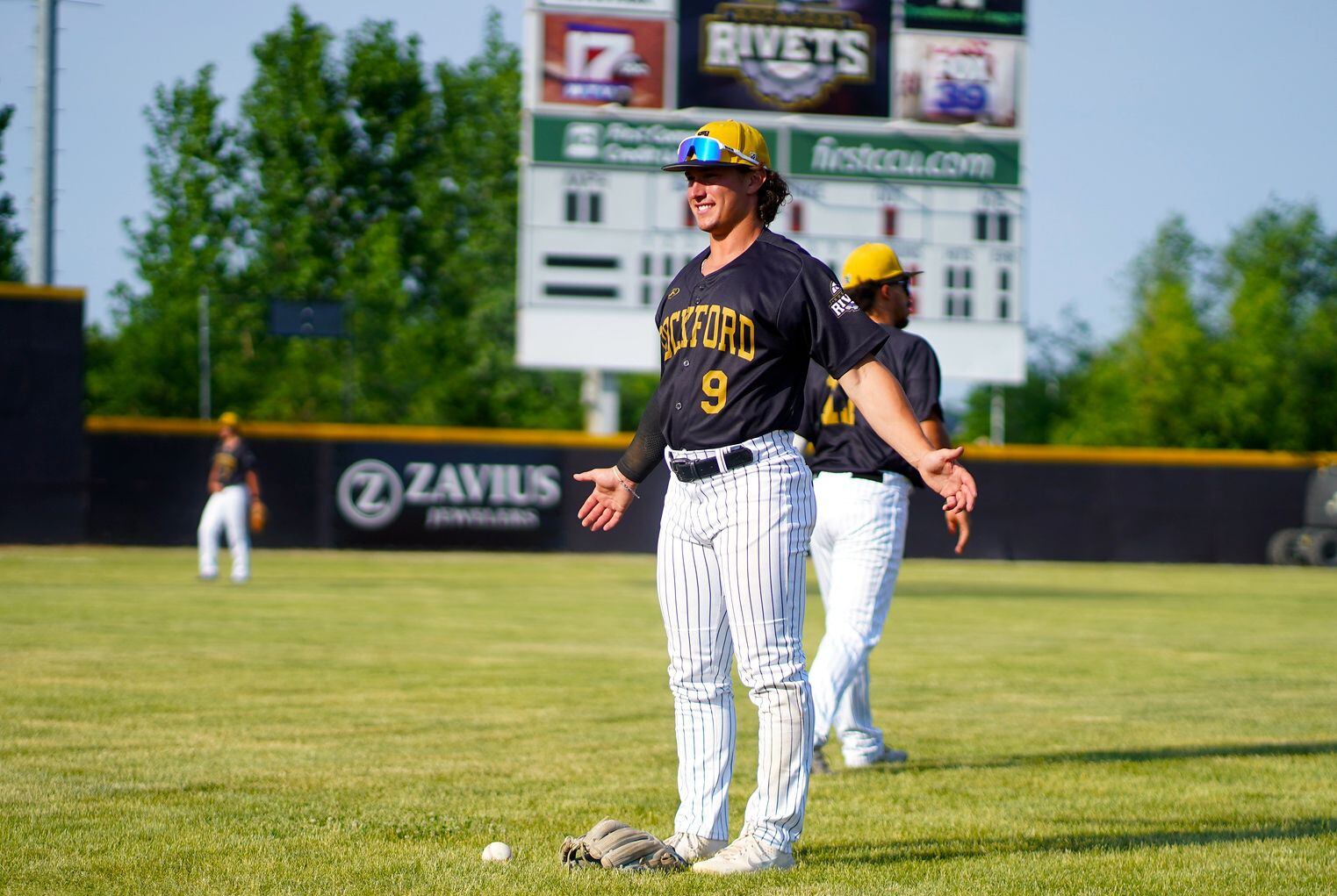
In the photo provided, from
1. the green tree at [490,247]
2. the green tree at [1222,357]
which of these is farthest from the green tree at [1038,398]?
the green tree at [490,247]

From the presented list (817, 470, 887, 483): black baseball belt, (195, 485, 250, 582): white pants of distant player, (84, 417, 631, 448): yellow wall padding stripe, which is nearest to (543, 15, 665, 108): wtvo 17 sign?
(84, 417, 631, 448): yellow wall padding stripe

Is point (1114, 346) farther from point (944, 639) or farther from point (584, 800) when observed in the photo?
point (584, 800)

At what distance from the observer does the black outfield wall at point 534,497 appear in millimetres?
26766

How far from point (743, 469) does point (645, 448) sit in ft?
1.46

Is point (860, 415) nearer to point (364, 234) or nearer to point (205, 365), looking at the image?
point (205, 365)

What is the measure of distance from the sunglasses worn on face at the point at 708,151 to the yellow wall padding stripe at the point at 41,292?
19773 mm

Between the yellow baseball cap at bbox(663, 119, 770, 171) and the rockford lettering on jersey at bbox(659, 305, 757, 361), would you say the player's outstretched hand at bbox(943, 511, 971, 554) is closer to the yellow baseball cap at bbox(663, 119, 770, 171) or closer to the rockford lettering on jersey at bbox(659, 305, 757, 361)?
the rockford lettering on jersey at bbox(659, 305, 757, 361)

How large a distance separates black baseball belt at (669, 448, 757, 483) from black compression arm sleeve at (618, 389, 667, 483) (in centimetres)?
14

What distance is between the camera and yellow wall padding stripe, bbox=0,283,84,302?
22516 millimetres

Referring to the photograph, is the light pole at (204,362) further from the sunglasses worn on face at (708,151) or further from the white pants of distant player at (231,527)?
the sunglasses worn on face at (708,151)

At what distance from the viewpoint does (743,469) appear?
15.9 ft

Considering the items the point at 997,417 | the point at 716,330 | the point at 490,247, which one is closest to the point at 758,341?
the point at 716,330

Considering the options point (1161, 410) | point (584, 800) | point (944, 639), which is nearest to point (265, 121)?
point (1161, 410)

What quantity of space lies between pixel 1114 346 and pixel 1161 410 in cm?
1447
